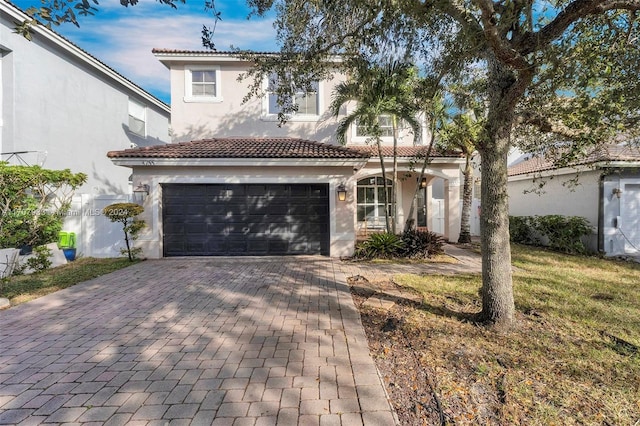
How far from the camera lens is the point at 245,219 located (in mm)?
10930

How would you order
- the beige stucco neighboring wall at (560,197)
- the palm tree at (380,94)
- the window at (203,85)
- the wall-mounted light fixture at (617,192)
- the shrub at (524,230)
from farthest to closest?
the shrub at (524,230) → the window at (203,85) → the beige stucco neighboring wall at (560,197) → the wall-mounted light fixture at (617,192) → the palm tree at (380,94)

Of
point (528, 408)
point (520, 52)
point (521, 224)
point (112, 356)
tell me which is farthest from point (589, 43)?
point (521, 224)

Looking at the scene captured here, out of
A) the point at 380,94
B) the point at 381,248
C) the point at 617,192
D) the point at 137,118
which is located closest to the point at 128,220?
the point at 381,248

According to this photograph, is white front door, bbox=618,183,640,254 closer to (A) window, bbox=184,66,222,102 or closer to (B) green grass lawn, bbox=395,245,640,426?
(B) green grass lawn, bbox=395,245,640,426

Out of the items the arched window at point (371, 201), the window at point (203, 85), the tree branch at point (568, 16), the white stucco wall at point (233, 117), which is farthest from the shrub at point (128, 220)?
the tree branch at point (568, 16)

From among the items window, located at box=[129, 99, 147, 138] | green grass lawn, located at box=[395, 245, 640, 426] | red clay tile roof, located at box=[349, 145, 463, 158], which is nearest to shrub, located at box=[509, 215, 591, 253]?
red clay tile roof, located at box=[349, 145, 463, 158]

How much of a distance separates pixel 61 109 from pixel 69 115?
0.40 m

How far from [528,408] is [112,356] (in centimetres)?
487

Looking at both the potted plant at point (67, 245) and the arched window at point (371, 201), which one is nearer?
the potted plant at point (67, 245)

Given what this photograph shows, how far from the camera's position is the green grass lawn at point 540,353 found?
2981 millimetres

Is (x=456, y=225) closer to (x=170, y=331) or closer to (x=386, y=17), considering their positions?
(x=386, y=17)

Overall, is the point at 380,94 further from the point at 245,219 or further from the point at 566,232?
the point at 566,232

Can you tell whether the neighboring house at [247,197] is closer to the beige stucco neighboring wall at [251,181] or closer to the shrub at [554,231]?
the beige stucco neighboring wall at [251,181]

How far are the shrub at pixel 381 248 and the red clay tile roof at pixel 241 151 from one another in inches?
115
